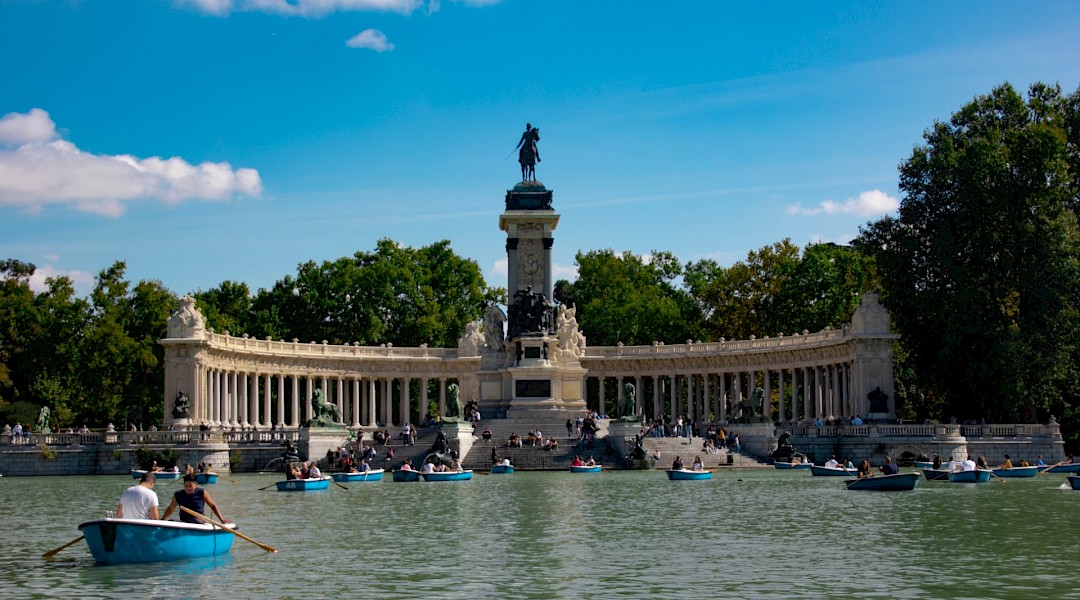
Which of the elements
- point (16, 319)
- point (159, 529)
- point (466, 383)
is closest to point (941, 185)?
point (466, 383)

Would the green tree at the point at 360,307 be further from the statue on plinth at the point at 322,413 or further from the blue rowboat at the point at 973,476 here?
the blue rowboat at the point at 973,476

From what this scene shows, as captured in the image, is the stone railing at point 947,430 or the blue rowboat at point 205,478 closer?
the blue rowboat at point 205,478

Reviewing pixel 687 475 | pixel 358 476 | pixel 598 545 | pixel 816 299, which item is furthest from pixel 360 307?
pixel 598 545

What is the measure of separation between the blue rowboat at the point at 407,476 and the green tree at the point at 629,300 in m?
39.5

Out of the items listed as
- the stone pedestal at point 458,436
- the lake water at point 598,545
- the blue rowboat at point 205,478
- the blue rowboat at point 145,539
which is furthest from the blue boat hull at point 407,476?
the blue rowboat at point 145,539

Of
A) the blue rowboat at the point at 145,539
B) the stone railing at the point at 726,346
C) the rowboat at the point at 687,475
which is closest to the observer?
the blue rowboat at the point at 145,539

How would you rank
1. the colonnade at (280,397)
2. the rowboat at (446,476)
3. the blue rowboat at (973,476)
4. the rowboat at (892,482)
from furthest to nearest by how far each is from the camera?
the colonnade at (280,397) → the rowboat at (446,476) → the blue rowboat at (973,476) → the rowboat at (892,482)

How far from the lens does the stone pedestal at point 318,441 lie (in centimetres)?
5878

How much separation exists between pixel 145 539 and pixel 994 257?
49067 mm

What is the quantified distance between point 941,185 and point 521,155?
24498mm

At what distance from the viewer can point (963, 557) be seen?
78.1 feet

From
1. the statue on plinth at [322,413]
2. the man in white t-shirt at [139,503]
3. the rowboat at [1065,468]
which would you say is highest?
the statue on plinth at [322,413]

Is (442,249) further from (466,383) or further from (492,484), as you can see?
(492,484)

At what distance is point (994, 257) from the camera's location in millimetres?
62438
